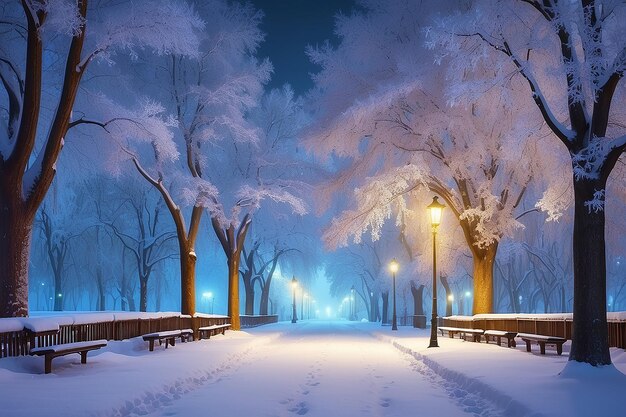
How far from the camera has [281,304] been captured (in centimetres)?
10144

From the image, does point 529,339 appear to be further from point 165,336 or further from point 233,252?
point 233,252

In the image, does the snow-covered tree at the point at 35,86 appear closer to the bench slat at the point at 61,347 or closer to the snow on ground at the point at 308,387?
the bench slat at the point at 61,347

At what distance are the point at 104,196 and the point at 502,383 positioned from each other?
134 feet

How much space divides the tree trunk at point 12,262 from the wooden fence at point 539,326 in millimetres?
14544

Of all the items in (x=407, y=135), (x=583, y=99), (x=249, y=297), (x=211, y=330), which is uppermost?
(x=407, y=135)

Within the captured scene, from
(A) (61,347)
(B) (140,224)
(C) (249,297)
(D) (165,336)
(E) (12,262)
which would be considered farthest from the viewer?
(C) (249,297)

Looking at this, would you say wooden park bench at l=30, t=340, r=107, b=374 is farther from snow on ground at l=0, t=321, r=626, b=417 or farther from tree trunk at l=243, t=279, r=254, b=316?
tree trunk at l=243, t=279, r=254, b=316

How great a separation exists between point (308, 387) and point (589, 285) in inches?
216

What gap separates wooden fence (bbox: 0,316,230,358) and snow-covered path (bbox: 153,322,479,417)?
12.7 ft

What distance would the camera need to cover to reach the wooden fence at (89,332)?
11.9 metres

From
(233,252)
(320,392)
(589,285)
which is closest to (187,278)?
(233,252)

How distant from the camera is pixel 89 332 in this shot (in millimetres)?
15375

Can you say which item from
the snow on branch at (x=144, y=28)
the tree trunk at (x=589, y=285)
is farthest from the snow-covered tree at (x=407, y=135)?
the tree trunk at (x=589, y=285)

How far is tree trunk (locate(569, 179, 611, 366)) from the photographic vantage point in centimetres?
1107
